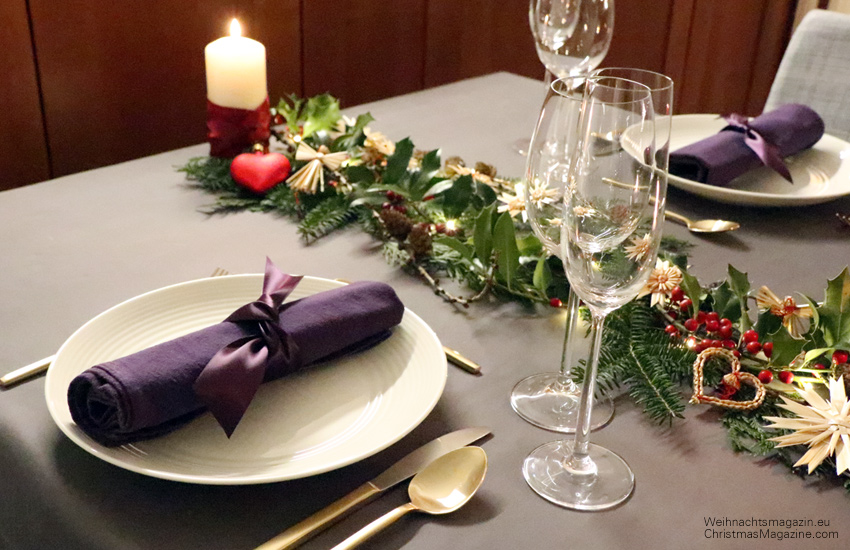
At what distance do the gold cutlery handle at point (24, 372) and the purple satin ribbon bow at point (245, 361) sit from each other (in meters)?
0.17

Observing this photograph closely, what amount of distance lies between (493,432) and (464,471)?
2.9 inches

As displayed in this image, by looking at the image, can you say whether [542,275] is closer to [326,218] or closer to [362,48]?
[326,218]

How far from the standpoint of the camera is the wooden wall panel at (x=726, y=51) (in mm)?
2955

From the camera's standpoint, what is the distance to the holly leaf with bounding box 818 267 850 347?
27.1 inches

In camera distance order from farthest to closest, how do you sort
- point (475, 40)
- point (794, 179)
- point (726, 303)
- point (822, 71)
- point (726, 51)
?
1. point (726, 51)
2. point (475, 40)
3. point (822, 71)
4. point (794, 179)
5. point (726, 303)

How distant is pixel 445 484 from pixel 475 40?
2.21 metres

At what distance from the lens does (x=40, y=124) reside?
1.69 m

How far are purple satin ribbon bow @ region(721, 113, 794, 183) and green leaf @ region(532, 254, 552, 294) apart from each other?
17.4 inches

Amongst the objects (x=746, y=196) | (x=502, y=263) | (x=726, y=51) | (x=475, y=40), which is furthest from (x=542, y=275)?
(x=726, y=51)

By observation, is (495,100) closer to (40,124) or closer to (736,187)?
(736,187)

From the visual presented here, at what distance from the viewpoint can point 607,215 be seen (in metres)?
0.52

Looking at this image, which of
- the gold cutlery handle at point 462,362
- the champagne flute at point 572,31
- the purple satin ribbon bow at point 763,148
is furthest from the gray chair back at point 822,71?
the gold cutlery handle at point 462,362

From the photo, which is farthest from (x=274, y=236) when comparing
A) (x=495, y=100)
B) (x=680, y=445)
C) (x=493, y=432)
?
(x=495, y=100)

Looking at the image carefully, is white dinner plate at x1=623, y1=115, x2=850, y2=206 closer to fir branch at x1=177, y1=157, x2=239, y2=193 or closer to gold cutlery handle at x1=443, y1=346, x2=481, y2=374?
gold cutlery handle at x1=443, y1=346, x2=481, y2=374
